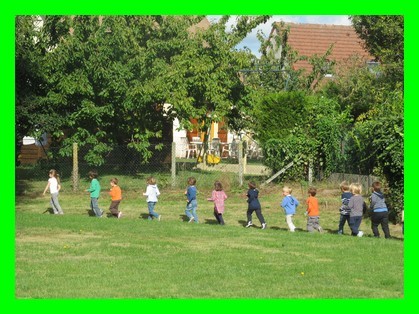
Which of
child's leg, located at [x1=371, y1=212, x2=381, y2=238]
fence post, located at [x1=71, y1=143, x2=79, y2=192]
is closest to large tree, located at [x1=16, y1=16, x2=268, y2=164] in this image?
fence post, located at [x1=71, y1=143, x2=79, y2=192]

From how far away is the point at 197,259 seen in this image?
15859mm

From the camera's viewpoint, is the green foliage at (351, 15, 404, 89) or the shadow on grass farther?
the green foliage at (351, 15, 404, 89)

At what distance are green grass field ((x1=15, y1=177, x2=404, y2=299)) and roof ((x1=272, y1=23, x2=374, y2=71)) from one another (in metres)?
28.0

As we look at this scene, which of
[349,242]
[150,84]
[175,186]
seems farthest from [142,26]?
[349,242]

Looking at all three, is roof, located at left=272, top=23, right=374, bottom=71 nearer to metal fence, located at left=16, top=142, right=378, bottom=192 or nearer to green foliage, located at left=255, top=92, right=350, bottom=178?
metal fence, located at left=16, top=142, right=378, bottom=192

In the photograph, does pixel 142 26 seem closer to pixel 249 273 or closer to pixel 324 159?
pixel 324 159

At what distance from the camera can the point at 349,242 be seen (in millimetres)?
18500

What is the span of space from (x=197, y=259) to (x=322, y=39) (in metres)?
39.0

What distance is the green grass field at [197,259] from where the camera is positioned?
12.8 m

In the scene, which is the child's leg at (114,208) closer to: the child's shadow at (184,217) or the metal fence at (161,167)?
the child's shadow at (184,217)

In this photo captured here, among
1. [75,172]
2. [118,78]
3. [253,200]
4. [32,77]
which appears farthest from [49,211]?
[118,78]

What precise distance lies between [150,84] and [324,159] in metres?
6.94

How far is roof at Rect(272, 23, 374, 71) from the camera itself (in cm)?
5191

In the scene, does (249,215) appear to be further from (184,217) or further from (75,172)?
(75,172)
